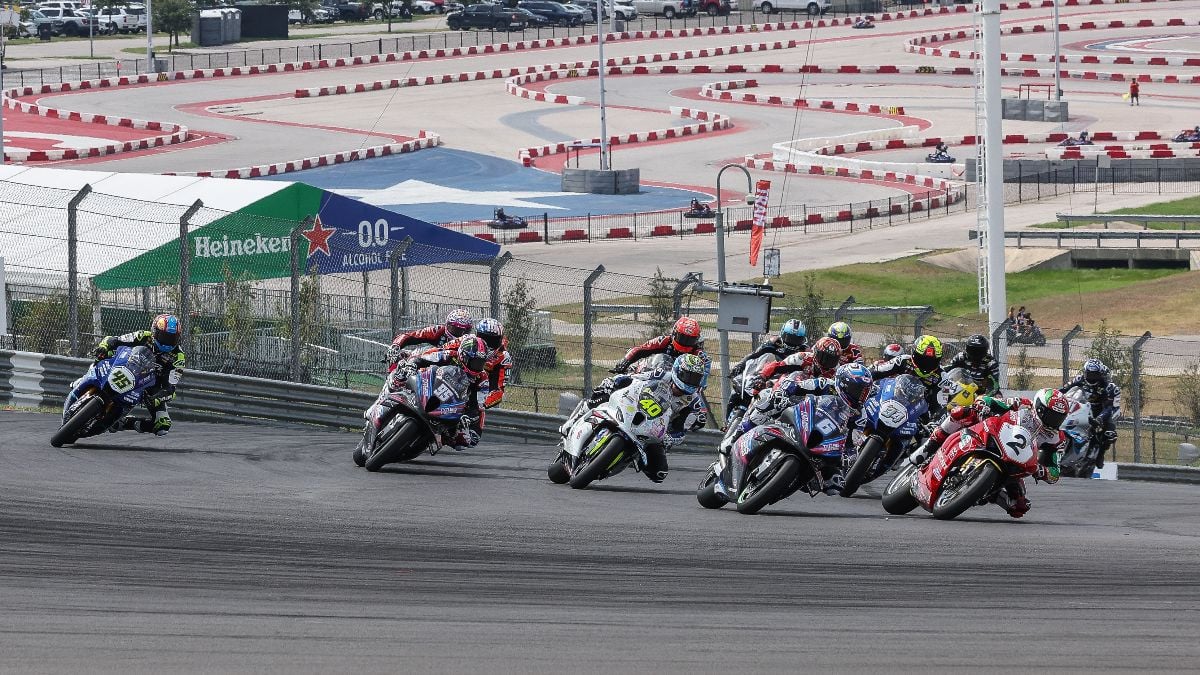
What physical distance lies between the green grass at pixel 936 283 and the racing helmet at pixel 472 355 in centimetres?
2183

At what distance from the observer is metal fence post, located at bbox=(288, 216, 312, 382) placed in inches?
691

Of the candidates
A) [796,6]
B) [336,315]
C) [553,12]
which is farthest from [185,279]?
[796,6]

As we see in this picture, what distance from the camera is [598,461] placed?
44.6ft

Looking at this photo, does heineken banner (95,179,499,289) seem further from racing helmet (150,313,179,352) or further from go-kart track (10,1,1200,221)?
go-kart track (10,1,1200,221)

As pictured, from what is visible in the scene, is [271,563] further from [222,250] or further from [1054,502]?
[222,250]

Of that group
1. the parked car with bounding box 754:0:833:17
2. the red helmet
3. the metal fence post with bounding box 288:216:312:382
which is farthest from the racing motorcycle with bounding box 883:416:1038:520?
the parked car with bounding box 754:0:833:17

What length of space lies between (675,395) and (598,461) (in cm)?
80

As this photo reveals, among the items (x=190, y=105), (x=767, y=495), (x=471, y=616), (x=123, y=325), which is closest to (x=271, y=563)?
(x=471, y=616)

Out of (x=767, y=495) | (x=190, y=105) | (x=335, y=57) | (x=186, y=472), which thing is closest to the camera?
(x=767, y=495)

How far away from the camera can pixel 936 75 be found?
74.5 metres

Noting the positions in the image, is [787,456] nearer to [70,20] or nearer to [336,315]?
[336,315]

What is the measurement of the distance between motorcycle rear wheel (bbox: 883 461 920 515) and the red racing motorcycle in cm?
10

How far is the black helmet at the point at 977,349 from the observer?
14.9 meters

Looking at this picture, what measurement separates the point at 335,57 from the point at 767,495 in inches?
2657
